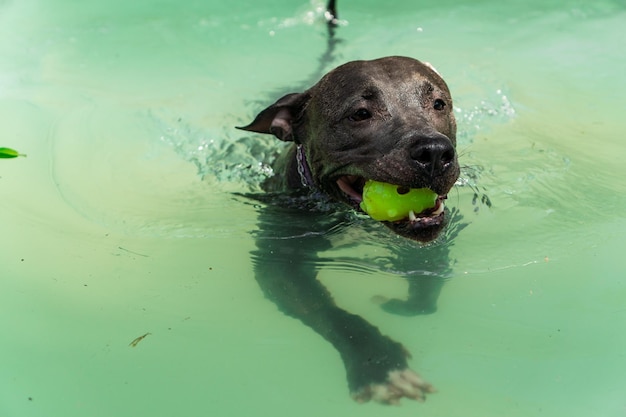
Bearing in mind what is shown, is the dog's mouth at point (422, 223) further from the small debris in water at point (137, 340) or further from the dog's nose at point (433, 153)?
the small debris in water at point (137, 340)

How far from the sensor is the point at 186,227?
5195 mm

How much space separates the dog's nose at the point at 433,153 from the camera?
12.6ft

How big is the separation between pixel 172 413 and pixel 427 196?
1.79m

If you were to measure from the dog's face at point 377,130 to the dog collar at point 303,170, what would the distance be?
71 millimetres

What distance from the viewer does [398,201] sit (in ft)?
13.4

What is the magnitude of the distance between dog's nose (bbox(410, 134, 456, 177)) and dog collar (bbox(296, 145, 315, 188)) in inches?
49.6

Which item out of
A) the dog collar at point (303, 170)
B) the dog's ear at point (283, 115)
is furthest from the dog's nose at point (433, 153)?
the dog's ear at point (283, 115)

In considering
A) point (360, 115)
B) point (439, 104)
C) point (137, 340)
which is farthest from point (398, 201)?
point (137, 340)

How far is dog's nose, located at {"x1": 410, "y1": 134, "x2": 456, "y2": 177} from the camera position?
12.6 ft

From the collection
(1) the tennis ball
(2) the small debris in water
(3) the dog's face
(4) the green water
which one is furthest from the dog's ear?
(2) the small debris in water

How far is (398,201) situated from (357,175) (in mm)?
406

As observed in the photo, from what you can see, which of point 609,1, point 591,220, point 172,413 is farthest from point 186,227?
point 609,1

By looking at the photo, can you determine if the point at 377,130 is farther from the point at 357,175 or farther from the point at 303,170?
the point at 303,170

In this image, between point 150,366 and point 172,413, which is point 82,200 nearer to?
point 150,366
